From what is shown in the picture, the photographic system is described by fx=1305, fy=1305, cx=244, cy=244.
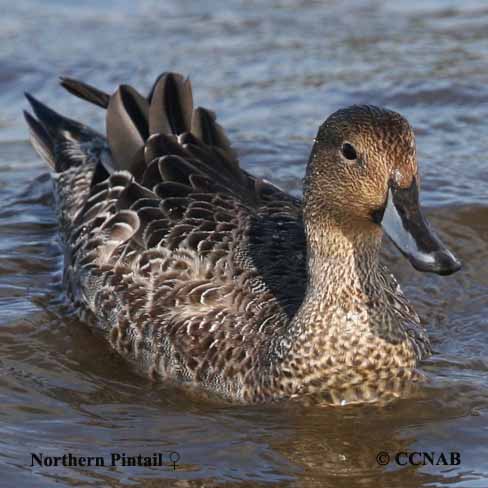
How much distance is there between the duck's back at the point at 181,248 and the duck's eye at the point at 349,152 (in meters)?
1.08

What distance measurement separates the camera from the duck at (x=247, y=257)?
660cm

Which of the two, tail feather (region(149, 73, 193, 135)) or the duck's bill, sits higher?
tail feather (region(149, 73, 193, 135))

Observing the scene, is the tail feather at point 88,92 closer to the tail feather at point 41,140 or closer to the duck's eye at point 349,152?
the tail feather at point 41,140

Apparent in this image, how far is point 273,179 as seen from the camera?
10445 mm

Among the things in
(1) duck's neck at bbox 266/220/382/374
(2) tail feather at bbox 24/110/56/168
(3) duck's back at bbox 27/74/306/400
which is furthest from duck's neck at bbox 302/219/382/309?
(2) tail feather at bbox 24/110/56/168

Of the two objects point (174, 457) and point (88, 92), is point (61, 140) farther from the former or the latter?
point (174, 457)

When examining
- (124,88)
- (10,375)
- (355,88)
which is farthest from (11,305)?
(355,88)

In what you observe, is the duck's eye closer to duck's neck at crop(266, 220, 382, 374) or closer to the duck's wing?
duck's neck at crop(266, 220, 382, 374)

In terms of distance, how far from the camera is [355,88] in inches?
470

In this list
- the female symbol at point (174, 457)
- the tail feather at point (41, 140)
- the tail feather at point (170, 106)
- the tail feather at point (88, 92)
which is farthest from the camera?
the tail feather at point (41, 140)

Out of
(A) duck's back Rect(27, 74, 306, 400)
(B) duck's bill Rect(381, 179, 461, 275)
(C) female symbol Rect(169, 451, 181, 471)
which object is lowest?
(C) female symbol Rect(169, 451, 181, 471)

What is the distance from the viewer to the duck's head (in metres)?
6.21

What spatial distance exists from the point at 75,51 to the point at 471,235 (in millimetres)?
5195

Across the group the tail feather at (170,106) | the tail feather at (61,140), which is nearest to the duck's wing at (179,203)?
the tail feather at (170,106)
